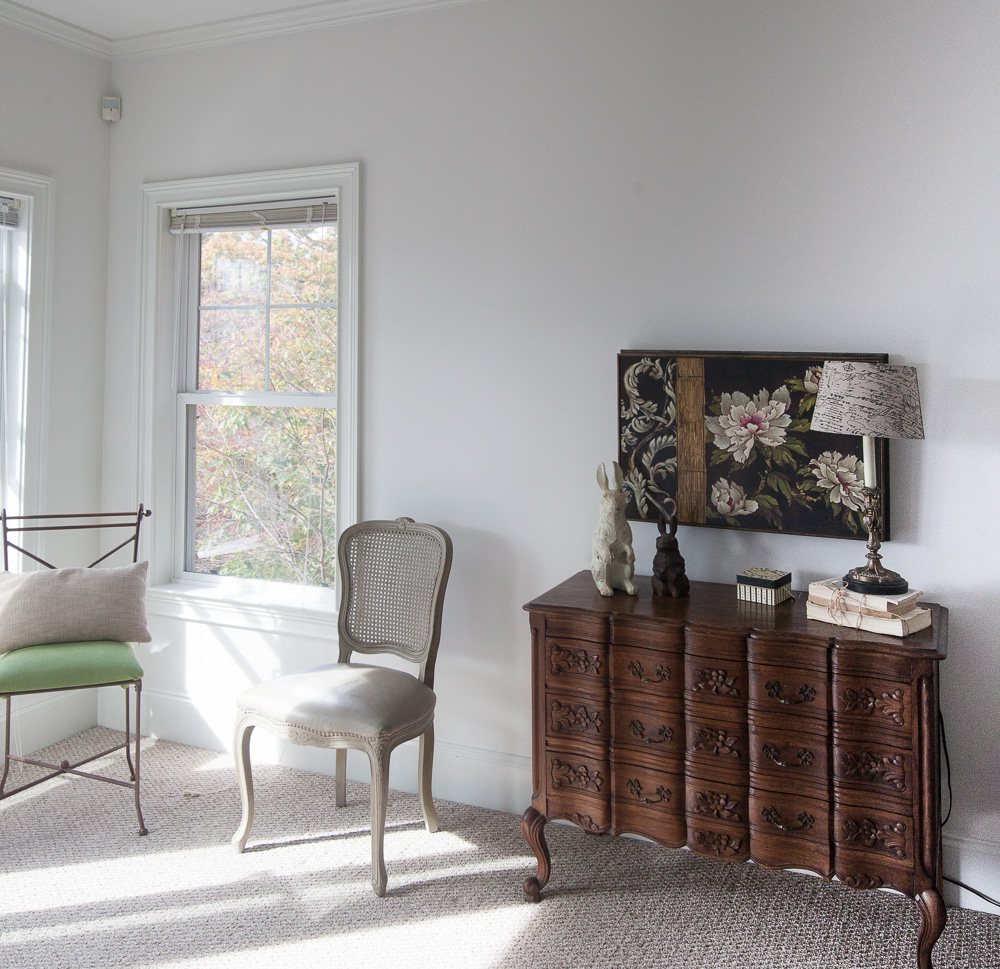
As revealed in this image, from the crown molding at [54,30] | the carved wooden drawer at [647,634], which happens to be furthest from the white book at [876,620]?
the crown molding at [54,30]

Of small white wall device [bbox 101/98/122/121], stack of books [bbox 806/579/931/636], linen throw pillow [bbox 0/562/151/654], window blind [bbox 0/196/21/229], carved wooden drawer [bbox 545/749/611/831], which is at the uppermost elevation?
small white wall device [bbox 101/98/122/121]

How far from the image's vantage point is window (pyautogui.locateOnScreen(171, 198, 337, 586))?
11.6 ft

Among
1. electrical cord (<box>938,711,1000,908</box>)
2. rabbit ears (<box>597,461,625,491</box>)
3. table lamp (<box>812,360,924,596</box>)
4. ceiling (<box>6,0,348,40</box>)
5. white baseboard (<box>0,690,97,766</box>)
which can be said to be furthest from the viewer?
white baseboard (<box>0,690,97,766</box>)

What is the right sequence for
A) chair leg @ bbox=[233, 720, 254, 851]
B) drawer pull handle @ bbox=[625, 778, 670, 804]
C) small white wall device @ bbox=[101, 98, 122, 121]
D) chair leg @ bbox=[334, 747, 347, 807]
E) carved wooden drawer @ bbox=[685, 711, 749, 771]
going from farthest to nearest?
1. small white wall device @ bbox=[101, 98, 122, 121]
2. chair leg @ bbox=[334, 747, 347, 807]
3. chair leg @ bbox=[233, 720, 254, 851]
4. drawer pull handle @ bbox=[625, 778, 670, 804]
5. carved wooden drawer @ bbox=[685, 711, 749, 771]

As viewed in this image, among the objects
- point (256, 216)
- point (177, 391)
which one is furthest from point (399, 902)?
point (256, 216)

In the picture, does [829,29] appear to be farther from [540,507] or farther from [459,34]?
[540,507]

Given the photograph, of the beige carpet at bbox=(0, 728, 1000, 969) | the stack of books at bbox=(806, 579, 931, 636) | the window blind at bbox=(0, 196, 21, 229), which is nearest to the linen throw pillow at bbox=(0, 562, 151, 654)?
the beige carpet at bbox=(0, 728, 1000, 969)

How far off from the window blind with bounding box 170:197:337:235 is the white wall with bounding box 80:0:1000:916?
0.17 m

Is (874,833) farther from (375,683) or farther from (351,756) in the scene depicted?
(351,756)

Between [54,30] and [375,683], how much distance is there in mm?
3015

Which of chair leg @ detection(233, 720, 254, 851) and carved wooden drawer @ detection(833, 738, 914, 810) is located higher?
carved wooden drawer @ detection(833, 738, 914, 810)

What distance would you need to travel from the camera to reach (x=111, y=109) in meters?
3.73

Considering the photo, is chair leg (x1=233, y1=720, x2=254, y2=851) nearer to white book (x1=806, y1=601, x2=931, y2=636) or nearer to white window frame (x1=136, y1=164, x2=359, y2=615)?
white window frame (x1=136, y1=164, x2=359, y2=615)

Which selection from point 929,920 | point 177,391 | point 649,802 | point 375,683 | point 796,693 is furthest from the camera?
point 177,391
